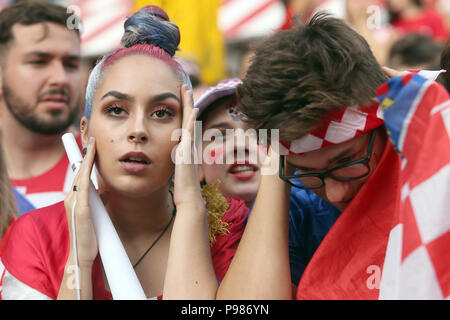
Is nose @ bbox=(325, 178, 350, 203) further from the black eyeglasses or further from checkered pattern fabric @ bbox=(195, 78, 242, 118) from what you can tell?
checkered pattern fabric @ bbox=(195, 78, 242, 118)


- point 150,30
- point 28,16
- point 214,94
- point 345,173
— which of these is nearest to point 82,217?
point 150,30

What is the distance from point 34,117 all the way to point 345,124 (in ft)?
6.43

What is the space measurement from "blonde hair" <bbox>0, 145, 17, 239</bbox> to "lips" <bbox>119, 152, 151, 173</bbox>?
968 millimetres

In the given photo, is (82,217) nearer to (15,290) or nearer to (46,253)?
(46,253)

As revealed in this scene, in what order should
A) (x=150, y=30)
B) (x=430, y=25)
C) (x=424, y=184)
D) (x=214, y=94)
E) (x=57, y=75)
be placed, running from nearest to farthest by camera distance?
(x=424, y=184), (x=150, y=30), (x=214, y=94), (x=57, y=75), (x=430, y=25)

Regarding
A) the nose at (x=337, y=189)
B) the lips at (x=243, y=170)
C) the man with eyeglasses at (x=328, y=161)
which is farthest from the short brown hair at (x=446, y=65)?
the lips at (x=243, y=170)

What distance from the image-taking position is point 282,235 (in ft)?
6.06

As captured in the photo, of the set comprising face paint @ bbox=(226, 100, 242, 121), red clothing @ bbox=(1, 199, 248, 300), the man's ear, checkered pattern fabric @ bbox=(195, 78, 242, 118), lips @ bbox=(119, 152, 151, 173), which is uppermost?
checkered pattern fabric @ bbox=(195, 78, 242, 118)

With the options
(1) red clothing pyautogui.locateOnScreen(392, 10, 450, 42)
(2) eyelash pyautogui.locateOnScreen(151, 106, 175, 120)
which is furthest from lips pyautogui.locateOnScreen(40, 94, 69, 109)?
(1) red clothing pyautogui.locateOnScreen(392, 10, 450, 42)

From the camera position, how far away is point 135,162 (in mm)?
1878

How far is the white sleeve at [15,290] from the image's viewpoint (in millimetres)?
1773

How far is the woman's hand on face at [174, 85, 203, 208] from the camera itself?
1.86m
